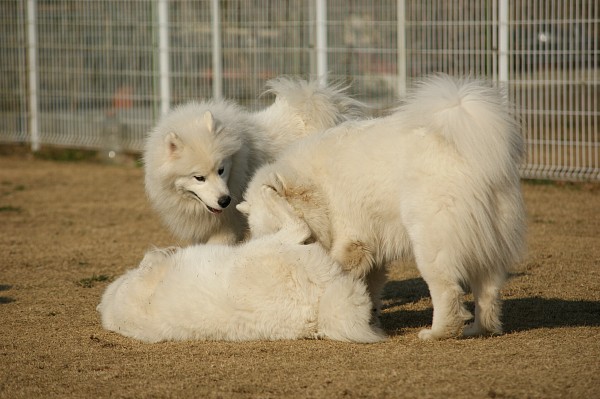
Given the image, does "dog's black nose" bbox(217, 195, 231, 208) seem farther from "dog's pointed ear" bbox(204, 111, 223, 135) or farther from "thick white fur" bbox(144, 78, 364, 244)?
"dog's pointed ear" bbox(204, 111, 223, 135)

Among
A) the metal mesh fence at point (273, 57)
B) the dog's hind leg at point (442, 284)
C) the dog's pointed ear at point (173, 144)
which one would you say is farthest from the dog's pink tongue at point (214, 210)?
the metal mesh fence at point (273, 57)

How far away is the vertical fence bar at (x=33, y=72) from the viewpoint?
14.5 meters

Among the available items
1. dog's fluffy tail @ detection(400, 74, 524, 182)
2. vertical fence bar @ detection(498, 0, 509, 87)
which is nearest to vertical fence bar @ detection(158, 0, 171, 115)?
vertical fence bar @ detection(498, 0, 509, 87)

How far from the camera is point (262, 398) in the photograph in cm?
387

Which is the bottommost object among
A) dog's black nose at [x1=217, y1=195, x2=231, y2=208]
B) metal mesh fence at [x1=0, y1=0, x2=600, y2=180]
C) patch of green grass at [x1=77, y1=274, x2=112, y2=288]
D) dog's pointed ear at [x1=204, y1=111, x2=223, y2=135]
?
patch of green grass at [x1=77, y1=274, x2=112, y2=288]

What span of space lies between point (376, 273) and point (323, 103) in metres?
1.78

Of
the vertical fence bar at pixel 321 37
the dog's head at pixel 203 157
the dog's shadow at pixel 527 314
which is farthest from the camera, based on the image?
the vertical fence bar at pixel 321 37

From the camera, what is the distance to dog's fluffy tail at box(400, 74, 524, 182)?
4.55 m

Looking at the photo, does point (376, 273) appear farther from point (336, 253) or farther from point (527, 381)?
point (527, 381)

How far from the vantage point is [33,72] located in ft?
48.0

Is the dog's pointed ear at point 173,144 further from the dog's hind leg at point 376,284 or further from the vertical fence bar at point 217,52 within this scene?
the vertical fence bar at point 217,52

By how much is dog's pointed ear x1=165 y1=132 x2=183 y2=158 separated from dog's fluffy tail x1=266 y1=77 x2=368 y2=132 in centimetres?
117

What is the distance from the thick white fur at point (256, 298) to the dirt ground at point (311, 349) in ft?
0.28

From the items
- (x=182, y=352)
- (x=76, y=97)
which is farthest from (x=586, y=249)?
(x=76, y=97)
